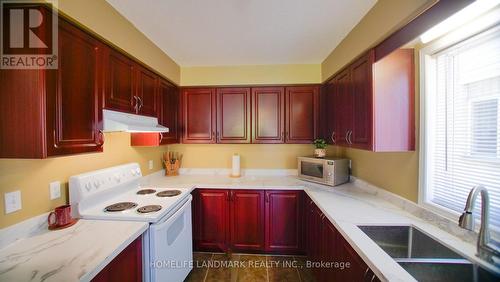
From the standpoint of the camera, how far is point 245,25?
174cm

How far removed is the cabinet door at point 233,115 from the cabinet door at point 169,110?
0.57 metres

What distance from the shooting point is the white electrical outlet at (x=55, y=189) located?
1265 millimetres

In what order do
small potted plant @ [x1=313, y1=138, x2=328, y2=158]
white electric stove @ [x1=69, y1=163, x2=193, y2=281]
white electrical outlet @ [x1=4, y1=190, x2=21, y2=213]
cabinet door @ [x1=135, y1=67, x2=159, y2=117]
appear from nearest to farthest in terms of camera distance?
white electrical outlet @ [x1=4, y1=190, x2=21, y2=213], white electric stove @ [x1=69, y1=163, x2=193, y2=281], cabinet door @ [x1=135, y1=67, x2=159, y2=117], small potted plant @ [x1=313, y1=138, x2=328, y2=158]

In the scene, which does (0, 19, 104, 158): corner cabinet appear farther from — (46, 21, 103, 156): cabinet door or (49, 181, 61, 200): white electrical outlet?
(49, 181, 61, 200): white electrical outlet

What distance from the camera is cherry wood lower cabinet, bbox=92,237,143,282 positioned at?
0.99 metres

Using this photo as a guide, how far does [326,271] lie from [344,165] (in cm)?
114

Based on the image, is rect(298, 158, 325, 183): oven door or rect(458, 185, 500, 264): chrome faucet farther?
rect(298, 158, 325, 183): oven door

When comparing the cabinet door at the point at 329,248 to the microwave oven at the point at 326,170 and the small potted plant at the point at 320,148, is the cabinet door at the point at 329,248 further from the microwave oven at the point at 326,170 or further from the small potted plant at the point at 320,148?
the small potted plant at the point at 320,148

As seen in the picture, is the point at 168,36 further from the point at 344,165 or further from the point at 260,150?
the point at 344,165

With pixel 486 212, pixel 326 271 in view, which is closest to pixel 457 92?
pixel 486 212

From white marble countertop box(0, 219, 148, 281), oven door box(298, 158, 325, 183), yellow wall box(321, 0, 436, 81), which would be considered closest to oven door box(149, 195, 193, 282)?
white marble countertop box(0, 219, 148, 281)

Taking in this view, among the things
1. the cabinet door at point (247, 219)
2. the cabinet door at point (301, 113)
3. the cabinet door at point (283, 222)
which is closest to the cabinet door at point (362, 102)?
the cabinet door at point (301, 113)

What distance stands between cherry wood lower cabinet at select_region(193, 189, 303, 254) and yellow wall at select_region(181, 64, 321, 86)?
58.8 inches

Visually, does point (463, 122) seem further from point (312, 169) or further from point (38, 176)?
point (38, 176)
